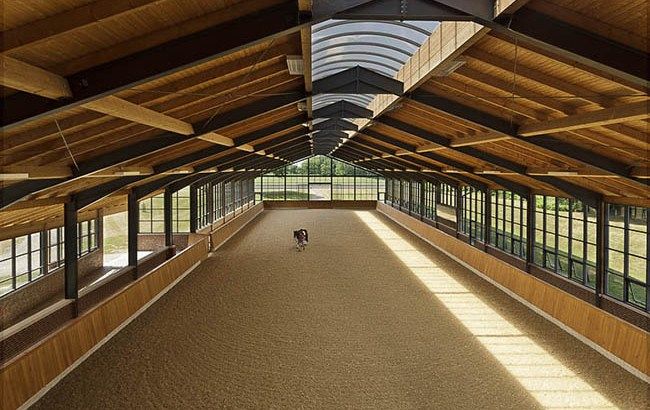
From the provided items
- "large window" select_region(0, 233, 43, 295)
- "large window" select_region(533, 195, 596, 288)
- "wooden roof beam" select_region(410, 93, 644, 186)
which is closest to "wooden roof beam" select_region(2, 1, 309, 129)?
"wooden roof beam" select_region(410, 93, 644, 186)

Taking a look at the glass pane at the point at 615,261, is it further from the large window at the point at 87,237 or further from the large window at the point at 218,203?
the large window at the point at 218,203

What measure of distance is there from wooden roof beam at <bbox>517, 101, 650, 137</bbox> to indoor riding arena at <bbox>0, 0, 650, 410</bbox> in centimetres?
4

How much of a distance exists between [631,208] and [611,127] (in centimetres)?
562

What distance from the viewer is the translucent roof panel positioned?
23.7 ft

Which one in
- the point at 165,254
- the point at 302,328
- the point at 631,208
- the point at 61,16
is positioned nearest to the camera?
the point at 61,16

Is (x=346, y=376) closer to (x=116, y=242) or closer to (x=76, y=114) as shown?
(x=76, y=114)

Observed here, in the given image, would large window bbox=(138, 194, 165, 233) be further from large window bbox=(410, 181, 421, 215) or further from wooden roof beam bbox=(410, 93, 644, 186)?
wooden roof beam bbox=(410, 93, 644, 186)

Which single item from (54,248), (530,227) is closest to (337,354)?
(530,227)

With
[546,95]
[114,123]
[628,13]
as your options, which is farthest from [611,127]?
[114,123]

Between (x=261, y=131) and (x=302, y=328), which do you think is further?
(x=261, y=131)

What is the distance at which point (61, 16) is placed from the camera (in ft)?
12.1

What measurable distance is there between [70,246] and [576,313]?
11222mm

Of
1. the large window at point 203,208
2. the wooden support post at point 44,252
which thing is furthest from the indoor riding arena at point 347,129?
the large window at point 203,208

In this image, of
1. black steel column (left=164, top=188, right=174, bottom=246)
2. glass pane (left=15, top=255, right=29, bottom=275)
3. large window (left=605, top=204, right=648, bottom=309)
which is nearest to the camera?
large window (left=605, top=204, right=648, bottom=309)
